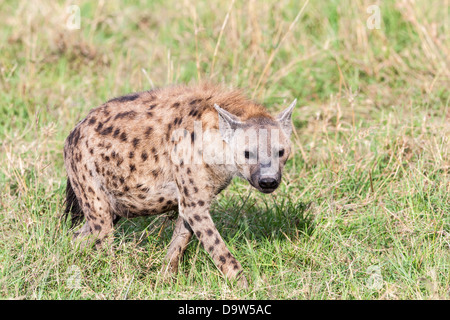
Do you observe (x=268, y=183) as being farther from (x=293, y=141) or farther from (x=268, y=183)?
(x=293, y=141)

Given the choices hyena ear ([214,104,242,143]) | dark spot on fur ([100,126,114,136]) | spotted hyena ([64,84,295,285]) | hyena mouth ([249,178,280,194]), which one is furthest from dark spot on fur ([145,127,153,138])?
hyena mouth ([249,178,280,194])

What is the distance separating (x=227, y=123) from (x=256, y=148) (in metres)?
0.21

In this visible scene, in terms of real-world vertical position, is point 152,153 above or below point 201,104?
below

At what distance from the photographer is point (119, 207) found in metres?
4.23

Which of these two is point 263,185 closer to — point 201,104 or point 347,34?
point 201,104

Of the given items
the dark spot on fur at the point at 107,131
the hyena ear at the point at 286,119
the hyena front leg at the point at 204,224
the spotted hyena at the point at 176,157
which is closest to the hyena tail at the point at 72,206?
the spotted hyena at the point at 176,157

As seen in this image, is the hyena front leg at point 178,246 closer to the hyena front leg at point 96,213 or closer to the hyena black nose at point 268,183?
the hyena front leg at point 96,213

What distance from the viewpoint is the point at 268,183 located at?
146 inches

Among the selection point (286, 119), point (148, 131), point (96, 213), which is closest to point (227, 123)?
point (286, 119)

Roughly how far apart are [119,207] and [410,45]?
3.43 m
